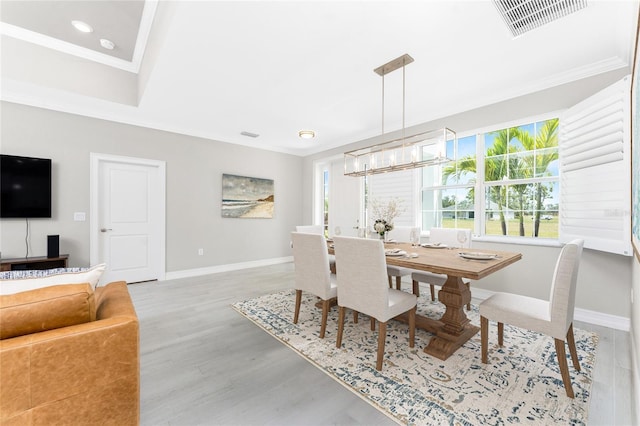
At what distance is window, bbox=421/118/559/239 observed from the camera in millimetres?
3092

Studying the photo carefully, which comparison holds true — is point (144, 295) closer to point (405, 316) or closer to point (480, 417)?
point (405, 316)

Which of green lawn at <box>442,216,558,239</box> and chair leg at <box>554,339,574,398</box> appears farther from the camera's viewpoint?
green lawn at <box>442,216,558,239</box>

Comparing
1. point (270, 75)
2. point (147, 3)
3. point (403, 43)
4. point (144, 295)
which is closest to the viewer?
point (403, 43)

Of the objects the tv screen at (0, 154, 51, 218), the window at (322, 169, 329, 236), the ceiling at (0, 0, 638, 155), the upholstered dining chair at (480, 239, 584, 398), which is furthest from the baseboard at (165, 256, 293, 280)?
the upholstered dining chair at (480, 239, 584, 398)

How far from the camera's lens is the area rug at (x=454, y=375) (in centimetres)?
148

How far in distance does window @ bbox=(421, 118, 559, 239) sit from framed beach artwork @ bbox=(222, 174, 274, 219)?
10.9 feet

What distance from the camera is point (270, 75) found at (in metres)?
2.87

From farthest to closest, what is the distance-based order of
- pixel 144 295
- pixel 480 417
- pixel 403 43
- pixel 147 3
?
pixel 144 295 → pixel 147 3 → pixel 403 43 → pixel 480 417

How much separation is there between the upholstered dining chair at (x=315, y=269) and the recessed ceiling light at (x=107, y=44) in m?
3.19

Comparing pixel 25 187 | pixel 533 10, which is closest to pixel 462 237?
pixel 533 10

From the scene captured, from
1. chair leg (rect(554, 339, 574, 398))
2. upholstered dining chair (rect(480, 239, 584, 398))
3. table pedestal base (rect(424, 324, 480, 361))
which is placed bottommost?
table pedestal base (rect(424, 324, 480, 361))

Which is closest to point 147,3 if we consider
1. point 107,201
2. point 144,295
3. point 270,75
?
point 270,75

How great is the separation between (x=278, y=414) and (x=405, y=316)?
1.57 m

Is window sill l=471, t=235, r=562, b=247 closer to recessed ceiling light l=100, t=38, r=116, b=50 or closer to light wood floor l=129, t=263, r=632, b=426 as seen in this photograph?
light wood floor l=129, t=263, r=632, b=426
